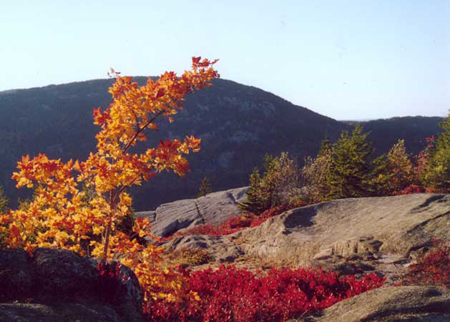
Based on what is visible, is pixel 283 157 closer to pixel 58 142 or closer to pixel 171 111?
Answer: pixel 171 111

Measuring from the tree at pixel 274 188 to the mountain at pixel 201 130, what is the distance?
65133 millimetres

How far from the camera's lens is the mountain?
102625mm

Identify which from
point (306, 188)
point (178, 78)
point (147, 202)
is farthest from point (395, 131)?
point (178, 78)

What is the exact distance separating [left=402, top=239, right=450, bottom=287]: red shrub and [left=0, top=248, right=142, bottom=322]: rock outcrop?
6822mm

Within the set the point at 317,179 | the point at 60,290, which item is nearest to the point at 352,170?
the point at 317,179

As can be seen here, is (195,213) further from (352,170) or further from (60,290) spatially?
(60,290)

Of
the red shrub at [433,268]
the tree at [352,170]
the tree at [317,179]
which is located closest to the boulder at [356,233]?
the red shrub at [433,268]

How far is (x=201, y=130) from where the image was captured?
428 feet

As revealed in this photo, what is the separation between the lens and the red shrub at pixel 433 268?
7789mm

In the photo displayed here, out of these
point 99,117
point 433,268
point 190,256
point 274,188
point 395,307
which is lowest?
point 190,256

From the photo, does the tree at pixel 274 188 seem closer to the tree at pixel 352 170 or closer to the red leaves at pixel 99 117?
the tree at pixel 352 170

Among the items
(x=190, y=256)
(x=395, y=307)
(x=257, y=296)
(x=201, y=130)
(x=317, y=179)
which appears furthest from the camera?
(x=201, y=130)

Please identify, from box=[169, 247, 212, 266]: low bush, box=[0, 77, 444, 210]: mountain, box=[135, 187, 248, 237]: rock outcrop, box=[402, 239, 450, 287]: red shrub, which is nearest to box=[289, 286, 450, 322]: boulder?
box=[402, 239, 450, 287]: red shrub

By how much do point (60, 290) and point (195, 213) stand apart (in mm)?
25643
